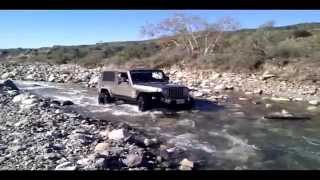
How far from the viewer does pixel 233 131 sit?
8.33 metres

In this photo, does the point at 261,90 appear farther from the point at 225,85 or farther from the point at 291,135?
the point at 291,135

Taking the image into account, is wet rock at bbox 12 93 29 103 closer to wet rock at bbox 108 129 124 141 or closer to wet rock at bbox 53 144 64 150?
wet rock at bbox 108 129 124 141

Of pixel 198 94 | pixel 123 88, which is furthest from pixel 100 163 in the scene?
pixel 198 94

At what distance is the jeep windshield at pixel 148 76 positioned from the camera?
417 inches

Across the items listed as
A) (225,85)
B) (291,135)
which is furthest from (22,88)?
(291,135)

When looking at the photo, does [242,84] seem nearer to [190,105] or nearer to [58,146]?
[190,105]

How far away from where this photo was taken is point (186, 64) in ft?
41.7

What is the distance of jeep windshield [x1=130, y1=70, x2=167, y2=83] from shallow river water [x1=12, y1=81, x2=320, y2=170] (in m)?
0.70

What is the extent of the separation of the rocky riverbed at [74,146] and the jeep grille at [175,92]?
1.69m

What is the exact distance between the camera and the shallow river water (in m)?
6.26

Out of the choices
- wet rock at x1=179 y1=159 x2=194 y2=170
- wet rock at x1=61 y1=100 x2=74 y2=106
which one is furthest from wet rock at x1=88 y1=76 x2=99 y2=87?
wet rock at x1=179 y1=159 x2=194 y2=170

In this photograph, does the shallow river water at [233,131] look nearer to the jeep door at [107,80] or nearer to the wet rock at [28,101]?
the jeep door at [107,80]
